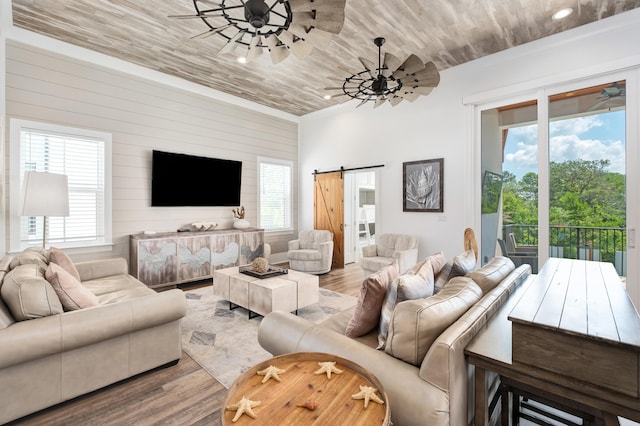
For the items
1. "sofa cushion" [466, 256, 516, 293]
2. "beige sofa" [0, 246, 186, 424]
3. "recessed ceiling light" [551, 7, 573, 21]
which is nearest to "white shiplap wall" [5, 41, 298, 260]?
"beige sofa" [0, 246, 186, 424]

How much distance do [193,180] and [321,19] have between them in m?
4.08

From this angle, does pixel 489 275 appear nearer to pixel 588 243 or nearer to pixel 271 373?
pixel 271 373

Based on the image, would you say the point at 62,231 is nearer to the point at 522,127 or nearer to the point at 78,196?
the point at 78,196

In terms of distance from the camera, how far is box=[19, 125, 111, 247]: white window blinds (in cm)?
385

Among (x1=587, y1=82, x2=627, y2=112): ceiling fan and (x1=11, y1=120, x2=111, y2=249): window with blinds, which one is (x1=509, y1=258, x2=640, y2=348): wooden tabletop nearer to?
(x1=587, y1=82, x2=627, y2=112): ceiling fan

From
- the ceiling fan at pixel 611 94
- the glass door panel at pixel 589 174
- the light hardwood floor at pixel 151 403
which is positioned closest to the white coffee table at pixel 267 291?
the light hardwood floor at pixel 151 403

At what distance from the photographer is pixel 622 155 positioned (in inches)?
133

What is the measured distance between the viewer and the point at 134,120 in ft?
15.3

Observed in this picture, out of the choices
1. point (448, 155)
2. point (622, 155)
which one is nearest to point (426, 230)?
point (448, 155)

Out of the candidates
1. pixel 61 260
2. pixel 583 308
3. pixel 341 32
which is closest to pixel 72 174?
pixel 61 260

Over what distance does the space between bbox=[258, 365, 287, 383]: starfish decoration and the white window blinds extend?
4297 millimetres

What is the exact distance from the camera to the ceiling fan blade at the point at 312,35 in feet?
6.85

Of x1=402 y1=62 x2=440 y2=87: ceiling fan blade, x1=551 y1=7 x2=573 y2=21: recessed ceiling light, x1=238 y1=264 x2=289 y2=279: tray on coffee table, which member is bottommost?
x1=238 y1=264 x2=289 y2=279: tray on coffee table

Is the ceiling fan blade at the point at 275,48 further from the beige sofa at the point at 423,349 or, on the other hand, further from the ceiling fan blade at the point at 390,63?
the beige sofa at the point at 423,349
